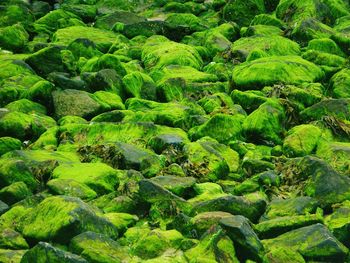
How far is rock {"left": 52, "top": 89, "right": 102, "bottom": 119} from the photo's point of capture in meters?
16.7

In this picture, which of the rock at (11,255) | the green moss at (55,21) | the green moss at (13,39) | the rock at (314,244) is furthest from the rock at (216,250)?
the green moss at (55,21)

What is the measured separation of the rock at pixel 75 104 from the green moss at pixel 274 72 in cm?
400

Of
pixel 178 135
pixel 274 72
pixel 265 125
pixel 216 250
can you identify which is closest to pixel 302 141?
pixel 265 125

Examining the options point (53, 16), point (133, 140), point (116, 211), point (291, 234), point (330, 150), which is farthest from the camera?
point (53, 16)

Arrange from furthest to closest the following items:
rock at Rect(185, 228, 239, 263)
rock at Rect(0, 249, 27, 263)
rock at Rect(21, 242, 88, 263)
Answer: rock at Rect(185, 228, 239, 263)
rock at Rect(0, 249, 27, 263)
rock at Rect(21, 242, 88, 263)

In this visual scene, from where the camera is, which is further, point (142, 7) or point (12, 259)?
point (142, 7)

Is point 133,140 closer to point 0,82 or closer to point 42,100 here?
point 42,100

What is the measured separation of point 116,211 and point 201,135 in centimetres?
394

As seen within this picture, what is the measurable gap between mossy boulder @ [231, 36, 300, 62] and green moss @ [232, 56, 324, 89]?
150 cm

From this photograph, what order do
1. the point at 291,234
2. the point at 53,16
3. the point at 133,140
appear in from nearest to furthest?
1. the point at 291,234
2. the point at 133,140
3. the point at 53,16

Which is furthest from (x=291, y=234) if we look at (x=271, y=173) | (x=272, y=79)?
(x=272, y=79)

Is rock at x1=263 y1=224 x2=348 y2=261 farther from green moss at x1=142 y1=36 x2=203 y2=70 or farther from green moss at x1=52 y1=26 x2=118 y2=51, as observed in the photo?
green moss at x1=52 y1=26 x2=118 y2=51

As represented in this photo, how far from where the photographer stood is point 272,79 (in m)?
17.8

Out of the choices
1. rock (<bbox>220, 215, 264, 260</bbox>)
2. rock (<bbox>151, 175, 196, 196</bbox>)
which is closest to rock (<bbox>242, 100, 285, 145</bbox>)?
rock (<bbox>151, 175, 196, 196</bbox>)
